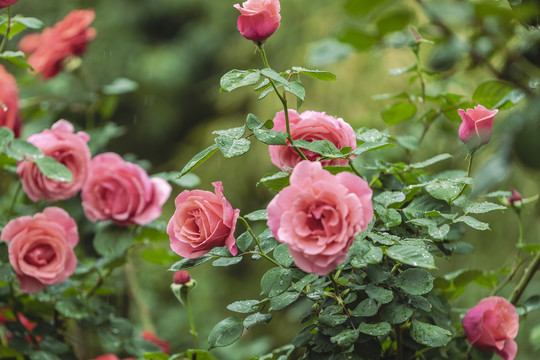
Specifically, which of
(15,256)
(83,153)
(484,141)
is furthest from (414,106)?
(15,256)

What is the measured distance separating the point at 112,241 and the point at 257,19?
455 millimetres

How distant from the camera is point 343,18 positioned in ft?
7.32

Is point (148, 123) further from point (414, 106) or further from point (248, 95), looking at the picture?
point (414, 106)

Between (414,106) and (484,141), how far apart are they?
0.32 m

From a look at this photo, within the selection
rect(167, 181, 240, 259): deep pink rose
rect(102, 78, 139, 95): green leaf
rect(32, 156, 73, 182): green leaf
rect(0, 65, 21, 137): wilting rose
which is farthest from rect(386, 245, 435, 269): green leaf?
rect(102, 78, 139, 95): green leaf

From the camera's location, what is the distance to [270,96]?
2180mm

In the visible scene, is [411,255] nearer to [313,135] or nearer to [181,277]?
[313,135]

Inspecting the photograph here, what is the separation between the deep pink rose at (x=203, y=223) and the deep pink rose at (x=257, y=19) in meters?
0.14

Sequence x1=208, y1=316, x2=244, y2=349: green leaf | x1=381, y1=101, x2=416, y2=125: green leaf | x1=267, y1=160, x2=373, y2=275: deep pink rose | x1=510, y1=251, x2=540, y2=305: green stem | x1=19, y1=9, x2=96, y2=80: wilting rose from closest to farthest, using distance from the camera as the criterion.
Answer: x1=267, y1=160, x2=373, y2=275: deep pink rose → x1=208, y1=316, x2=244, y2=349: green leaf → x1=510, y1=251, x2=540, y2=305: green stem → x1=381, y1=101, x2=416, y2=125: green leaf → x1=19, y1=9, x2=96, y2=80: wilting rose

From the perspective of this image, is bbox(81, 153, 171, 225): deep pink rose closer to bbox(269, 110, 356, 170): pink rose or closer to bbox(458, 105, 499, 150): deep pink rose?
bbox(269, 110, 356, 170): pink rose

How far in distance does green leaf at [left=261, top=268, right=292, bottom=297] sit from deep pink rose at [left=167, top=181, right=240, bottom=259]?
41 millimetres

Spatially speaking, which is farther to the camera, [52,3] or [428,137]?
[52,3]

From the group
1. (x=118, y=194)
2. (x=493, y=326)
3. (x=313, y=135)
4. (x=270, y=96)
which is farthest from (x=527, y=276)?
(x=270, y=96)

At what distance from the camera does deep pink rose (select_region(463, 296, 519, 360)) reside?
63 cm
